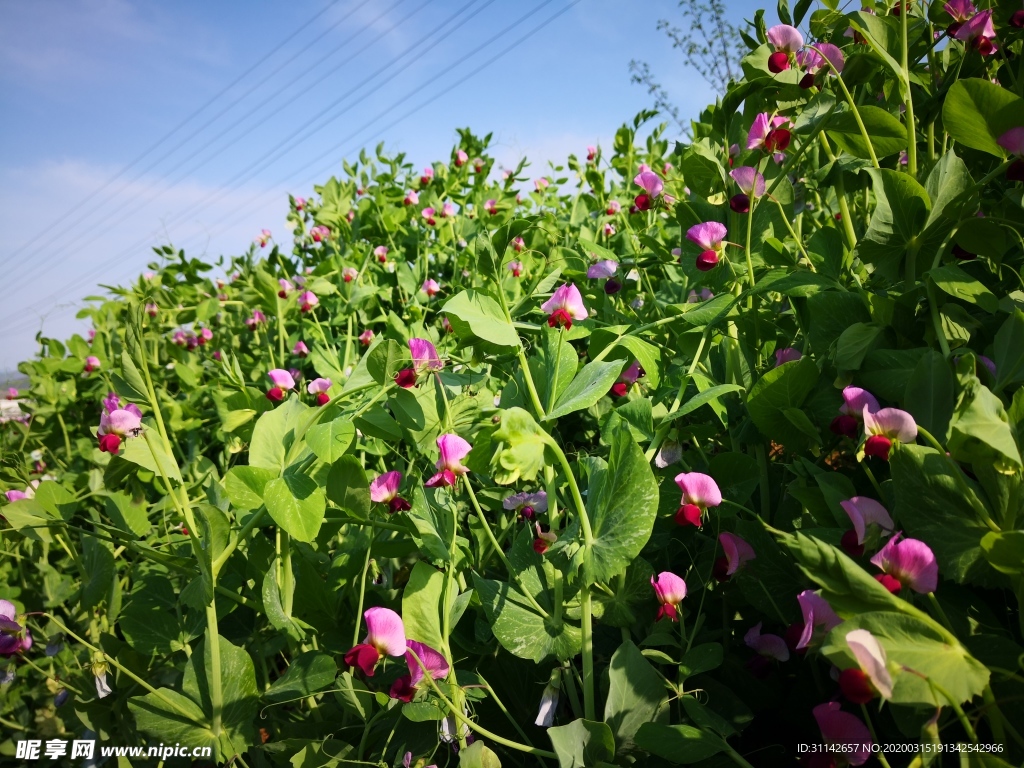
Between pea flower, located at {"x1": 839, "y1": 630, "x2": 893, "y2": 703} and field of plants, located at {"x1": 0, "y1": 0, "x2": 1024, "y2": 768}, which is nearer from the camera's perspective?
pea flower, located at {"x1": 839, "y1": 630, "x2": 893, "y2": 703}

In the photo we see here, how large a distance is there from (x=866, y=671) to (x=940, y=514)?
186 millimetres

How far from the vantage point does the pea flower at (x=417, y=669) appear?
0.70m

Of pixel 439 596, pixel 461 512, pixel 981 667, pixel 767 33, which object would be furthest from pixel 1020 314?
pixel 461 512

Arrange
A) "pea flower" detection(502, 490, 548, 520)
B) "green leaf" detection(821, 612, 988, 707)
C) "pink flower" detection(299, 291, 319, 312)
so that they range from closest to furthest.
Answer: "green leaf" detection(821, 612, 988, 707)
"pea flower" detection(502, 490, 548, 520)
"pink flower" detection(299, 291, 319, 312)

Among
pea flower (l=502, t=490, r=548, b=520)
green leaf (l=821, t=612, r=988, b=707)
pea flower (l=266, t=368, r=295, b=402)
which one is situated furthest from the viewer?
pea flower (l=266, t=368, r=295, b=402)

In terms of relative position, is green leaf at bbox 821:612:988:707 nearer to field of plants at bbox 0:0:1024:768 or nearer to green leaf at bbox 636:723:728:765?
field of plants at bbox 0:0:1024:768

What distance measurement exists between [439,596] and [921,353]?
24.0 inches

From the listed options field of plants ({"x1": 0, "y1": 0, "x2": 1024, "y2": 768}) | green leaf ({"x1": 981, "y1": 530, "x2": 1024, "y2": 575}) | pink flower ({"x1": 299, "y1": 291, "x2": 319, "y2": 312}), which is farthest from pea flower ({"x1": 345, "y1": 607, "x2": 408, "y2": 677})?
pink flower ({"x1": 299, "y1": 291, "x2": 319, "y2": 312})

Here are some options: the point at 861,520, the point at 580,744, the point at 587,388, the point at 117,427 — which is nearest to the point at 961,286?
the point at 861,520

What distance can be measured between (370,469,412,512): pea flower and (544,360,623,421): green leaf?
25 centimetres

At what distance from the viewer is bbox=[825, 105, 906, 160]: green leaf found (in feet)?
2.68

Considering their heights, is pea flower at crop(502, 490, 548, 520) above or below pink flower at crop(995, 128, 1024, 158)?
below

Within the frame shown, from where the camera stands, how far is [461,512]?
117 centimetres

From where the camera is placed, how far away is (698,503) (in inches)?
29.1
